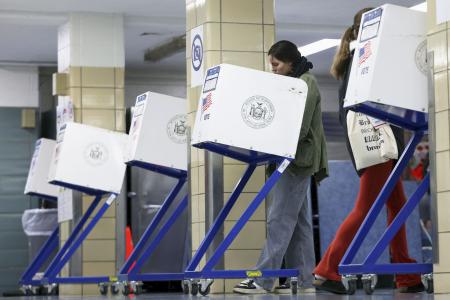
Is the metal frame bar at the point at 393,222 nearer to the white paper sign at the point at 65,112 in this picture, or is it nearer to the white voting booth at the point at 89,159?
the white voting booth at the point at 89,159

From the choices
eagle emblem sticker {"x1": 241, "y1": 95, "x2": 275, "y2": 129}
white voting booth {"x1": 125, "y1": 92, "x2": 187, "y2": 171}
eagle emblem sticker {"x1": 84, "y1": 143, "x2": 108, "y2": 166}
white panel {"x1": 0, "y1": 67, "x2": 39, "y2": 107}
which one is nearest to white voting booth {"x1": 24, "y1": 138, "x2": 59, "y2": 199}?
eagle emblem sticker {"x1": 84, "y1": 143, "x2": 108, "y2": 166}

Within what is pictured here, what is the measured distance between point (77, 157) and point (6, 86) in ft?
14.6

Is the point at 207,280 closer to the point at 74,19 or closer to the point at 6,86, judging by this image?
the point at 74,19

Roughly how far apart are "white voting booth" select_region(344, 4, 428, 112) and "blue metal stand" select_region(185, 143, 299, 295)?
95cm

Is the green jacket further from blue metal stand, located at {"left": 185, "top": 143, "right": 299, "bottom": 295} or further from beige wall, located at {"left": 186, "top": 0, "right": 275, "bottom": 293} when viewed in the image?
beige wall, located at {"left": 186, "top": 0, "right": 275, "bottom": 293}

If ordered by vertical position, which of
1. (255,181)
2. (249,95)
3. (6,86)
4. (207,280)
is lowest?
(207,280)

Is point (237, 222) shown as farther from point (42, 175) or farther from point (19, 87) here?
point (19, 87)

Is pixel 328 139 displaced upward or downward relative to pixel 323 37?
downward

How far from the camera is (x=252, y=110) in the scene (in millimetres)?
5570

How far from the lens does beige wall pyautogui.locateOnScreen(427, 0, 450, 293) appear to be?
4.56m

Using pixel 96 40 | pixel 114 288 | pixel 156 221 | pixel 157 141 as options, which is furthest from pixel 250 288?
pixel 96 40

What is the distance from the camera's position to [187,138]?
677 cm

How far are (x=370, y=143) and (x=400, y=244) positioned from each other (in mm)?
547

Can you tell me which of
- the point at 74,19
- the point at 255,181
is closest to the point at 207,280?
the point at 255,181
